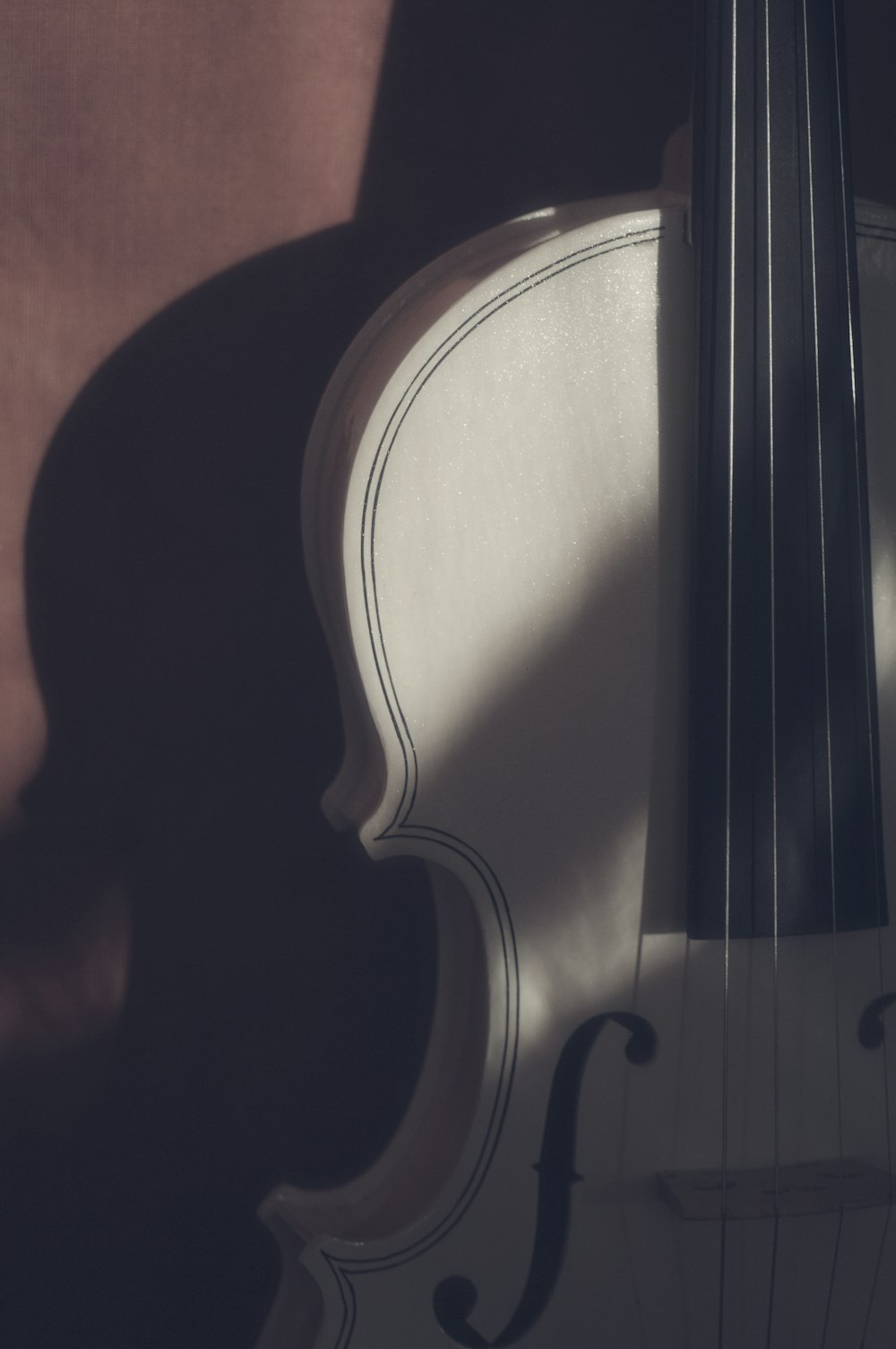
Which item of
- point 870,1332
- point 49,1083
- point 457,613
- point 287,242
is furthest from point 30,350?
point 870,1332

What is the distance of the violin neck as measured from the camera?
2.67 ft

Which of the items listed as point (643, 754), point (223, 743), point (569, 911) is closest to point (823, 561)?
point (643, 754)

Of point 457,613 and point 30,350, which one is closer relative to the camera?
point 457,613

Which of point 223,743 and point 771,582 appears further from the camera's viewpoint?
point 223,743

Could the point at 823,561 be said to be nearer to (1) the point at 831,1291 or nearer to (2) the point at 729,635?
(2) the point at 729,635

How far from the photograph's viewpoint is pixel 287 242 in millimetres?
1120

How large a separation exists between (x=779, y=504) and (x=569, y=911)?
32 centimetres

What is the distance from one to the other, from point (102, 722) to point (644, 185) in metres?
0.76

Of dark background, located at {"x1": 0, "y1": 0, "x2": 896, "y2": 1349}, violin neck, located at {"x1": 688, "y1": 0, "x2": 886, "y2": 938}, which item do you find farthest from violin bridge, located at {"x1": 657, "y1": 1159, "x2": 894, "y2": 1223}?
dark background, located at {"x1": 0, "y1": 0, "x2": 896, "y2": 1349}

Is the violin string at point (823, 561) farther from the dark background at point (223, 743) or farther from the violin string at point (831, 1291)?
the dark background at point (223, 743)

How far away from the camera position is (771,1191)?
0.80m

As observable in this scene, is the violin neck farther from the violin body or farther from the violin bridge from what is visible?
the violin bridge

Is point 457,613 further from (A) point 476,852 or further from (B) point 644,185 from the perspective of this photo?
(B) point 644,185

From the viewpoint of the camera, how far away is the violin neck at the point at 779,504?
81 cm
